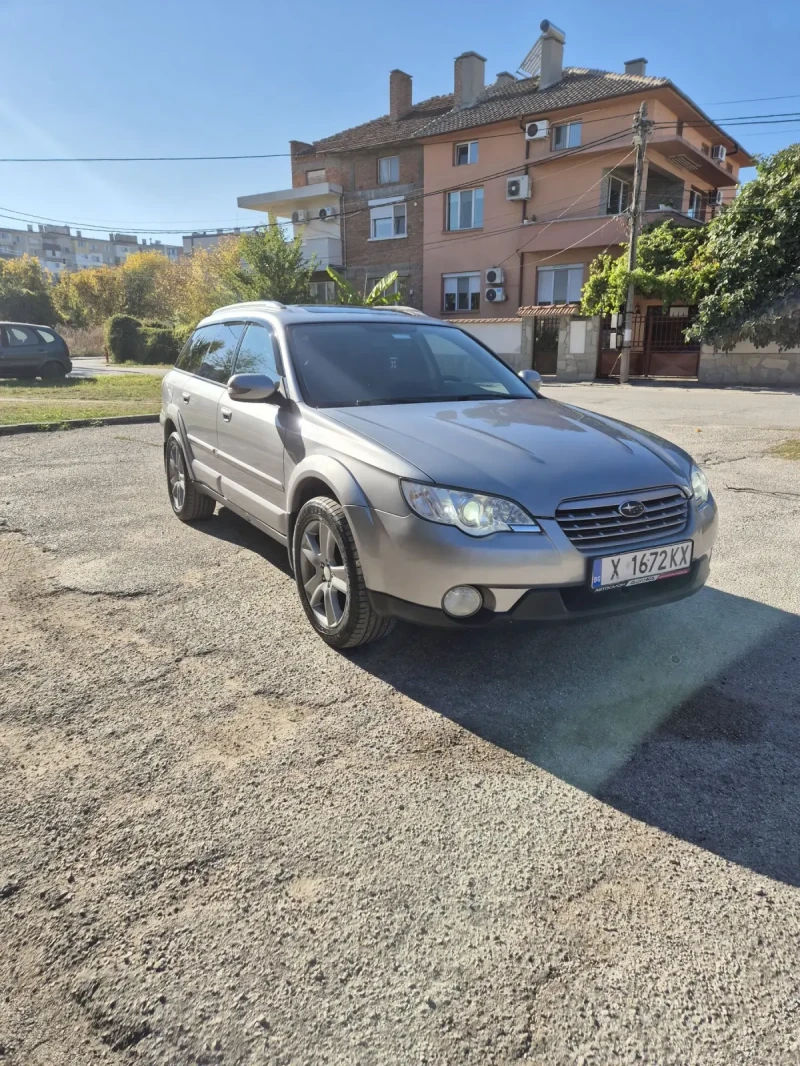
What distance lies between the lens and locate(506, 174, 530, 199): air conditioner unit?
1112 inches

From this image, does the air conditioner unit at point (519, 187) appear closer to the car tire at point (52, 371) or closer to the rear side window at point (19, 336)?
the car tire at point (52, 371)

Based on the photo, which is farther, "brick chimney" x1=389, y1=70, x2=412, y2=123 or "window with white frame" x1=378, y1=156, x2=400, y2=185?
"brick chimney" x1=389, y1=70, x2=412, y2=123

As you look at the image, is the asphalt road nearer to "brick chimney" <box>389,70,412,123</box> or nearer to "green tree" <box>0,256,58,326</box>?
"brick chimney" <box>389,70,412,123</box>

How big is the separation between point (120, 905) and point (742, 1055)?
159cm

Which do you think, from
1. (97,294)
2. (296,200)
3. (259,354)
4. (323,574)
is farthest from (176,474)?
(97,294)

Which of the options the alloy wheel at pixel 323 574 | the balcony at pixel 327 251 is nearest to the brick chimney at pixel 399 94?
the balcony at pixel 327 251

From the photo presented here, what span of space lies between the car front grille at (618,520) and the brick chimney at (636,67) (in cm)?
3674

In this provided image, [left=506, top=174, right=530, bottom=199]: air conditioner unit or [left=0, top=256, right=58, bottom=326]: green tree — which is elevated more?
[left=506, top=174, right=530, bottom=199]: air conditioner unit

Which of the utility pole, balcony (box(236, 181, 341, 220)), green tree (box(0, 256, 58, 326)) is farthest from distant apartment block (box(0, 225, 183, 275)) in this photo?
the utility pole

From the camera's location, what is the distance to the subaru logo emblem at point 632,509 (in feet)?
9.89

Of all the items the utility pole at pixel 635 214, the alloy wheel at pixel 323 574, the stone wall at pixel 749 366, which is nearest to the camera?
the alloy wheel at pixel 323 574

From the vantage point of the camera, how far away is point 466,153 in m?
30.8

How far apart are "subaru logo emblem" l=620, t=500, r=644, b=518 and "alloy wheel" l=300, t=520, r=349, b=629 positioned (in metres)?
1.25

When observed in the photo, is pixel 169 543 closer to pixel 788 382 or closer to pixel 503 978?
pixel 503 978
